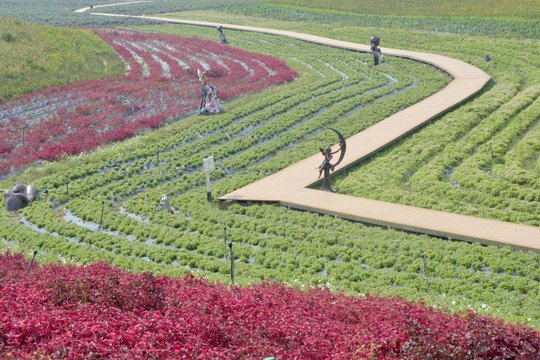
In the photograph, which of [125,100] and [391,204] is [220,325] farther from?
[125,100]

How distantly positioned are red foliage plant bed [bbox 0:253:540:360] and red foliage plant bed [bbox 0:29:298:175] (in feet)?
58.3

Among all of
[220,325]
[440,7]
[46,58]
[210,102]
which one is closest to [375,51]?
[210,102]

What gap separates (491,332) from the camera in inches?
408

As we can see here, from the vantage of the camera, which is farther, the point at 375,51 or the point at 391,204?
the point at 375,51

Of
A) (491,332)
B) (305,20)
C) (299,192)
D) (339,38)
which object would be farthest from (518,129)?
(305,20)

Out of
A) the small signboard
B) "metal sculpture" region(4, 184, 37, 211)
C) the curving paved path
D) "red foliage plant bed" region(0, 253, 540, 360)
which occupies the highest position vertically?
"red foliage plant bed" region(0, 253, 540, 360)

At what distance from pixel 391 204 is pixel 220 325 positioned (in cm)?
1116

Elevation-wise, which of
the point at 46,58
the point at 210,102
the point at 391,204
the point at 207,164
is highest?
the point at 46,58

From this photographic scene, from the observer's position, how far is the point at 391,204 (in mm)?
21484

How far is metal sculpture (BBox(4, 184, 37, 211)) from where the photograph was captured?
2466 centimetres

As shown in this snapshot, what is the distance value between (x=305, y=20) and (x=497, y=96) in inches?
1736

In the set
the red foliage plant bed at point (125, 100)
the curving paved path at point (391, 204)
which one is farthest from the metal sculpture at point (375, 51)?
the curving paved path at point (391, 204)

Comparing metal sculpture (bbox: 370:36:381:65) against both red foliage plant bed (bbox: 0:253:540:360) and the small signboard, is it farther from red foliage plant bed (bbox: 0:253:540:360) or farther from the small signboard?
red foliage plant bed (bbox: 0:253:540:360)

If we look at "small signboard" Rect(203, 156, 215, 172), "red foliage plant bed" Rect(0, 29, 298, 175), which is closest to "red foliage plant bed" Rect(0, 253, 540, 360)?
"small signboard" Rect(203, 156, 215, 172)
